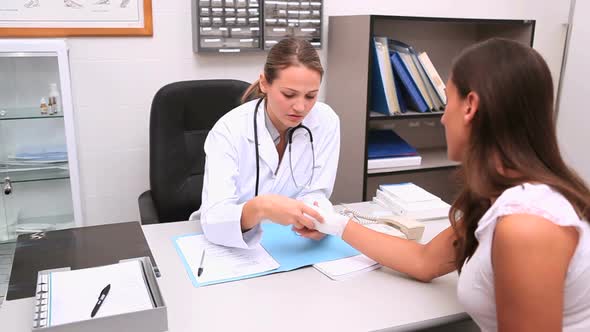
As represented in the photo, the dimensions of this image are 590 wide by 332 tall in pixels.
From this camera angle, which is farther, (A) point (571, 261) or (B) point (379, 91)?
(B) point (379, 91)

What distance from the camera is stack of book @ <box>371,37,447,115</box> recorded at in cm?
248

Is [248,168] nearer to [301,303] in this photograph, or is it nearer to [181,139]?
[181,139]

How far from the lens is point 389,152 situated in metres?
2.63

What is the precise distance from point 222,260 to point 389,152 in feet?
4.89

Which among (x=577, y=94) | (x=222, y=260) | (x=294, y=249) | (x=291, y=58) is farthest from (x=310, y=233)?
(x=577, y=94)

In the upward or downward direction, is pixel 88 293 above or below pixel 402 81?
below

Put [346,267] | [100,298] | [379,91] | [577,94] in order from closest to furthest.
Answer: [100,298] → [346,267] → [379,91] → [577,94]

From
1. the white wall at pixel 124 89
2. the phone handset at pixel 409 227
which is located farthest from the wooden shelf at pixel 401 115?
the phone handset at pixel 409 227

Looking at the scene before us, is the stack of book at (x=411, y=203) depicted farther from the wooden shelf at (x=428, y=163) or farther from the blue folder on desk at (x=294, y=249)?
the wooden shelf at (x=428, y=163)

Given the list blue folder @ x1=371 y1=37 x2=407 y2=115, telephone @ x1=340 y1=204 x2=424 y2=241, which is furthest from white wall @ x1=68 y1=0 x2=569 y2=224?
telephone @ x1=340 y1=204 x2=424 y2=241

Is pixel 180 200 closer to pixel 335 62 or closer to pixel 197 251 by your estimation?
pixel 197 251

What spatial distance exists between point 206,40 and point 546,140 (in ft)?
5.74

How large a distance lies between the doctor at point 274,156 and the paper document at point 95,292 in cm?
30

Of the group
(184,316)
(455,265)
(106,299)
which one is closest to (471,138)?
(455,265)
